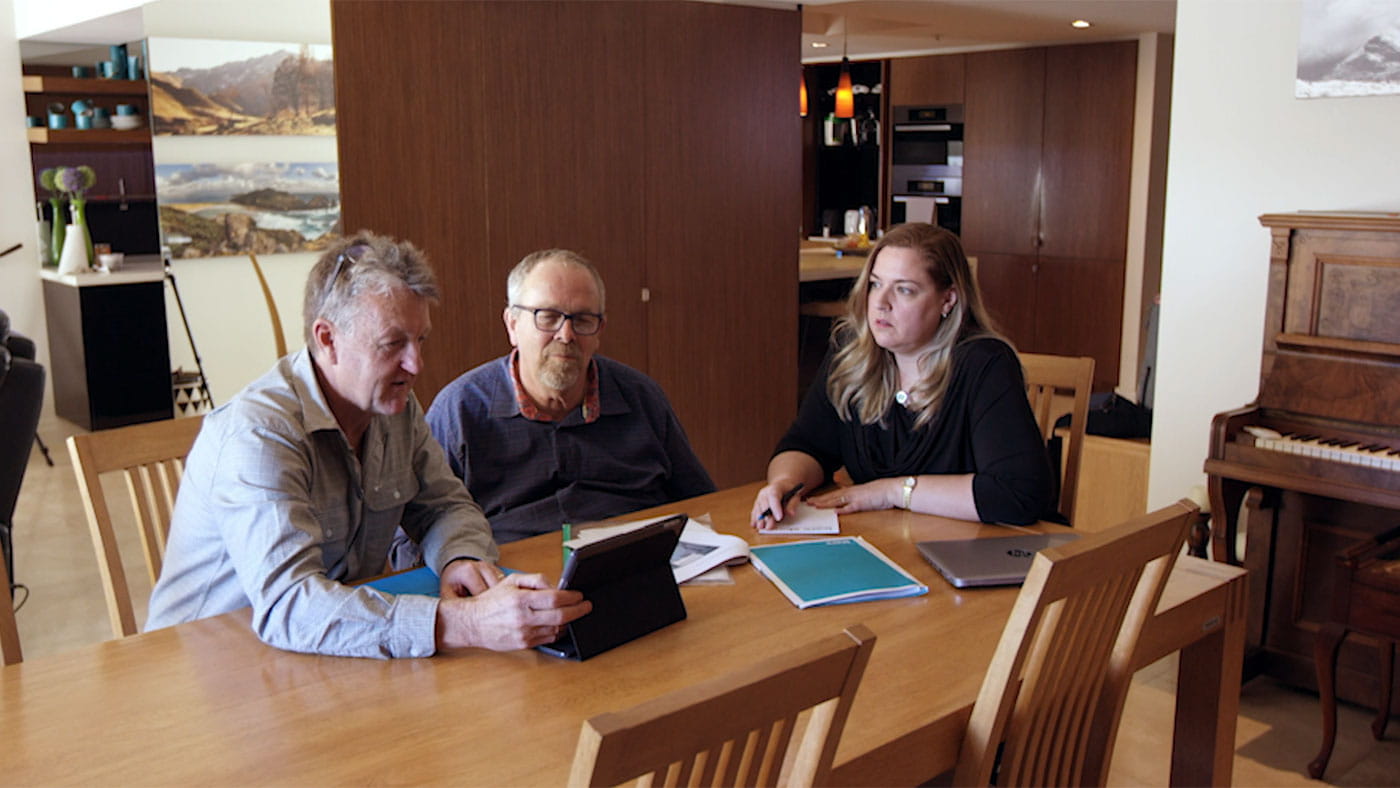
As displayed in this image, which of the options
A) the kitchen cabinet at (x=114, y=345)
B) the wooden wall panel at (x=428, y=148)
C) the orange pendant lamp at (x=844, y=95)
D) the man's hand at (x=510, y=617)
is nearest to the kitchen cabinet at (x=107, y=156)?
the kitchen cabinet at (x=114, y=345)

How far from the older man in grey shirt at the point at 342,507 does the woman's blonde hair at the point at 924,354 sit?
0.92 meters

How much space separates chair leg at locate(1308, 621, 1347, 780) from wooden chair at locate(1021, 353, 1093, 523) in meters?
0.72

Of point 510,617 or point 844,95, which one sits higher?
point 844,95

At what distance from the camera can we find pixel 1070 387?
2.85m

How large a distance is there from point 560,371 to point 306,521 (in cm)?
79

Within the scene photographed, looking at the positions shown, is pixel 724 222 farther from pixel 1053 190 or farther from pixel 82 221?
pixel 82 221

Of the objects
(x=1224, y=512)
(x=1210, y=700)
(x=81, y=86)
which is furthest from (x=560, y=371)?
(x=81, y=86)

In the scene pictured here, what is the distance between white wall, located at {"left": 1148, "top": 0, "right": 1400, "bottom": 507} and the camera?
3334 millimetres

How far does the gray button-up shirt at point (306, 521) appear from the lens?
1.70 m

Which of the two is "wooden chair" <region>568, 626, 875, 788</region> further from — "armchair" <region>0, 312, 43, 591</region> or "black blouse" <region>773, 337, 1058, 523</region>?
"armchair" <region>0, 312, 43, 591</region>

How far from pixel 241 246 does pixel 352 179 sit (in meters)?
1.06

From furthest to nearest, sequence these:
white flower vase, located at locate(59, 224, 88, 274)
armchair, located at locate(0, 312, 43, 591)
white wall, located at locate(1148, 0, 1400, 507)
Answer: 1. white flower vase, located at locate(59, 224, 88, 274)
2. armchair, located at locate(0, 312, 43, 591)
3. white wall, located at locate(1148, 0, 1400, 507)

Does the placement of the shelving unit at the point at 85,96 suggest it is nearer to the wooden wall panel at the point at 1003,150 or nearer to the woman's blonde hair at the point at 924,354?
the wooden wall panel at the point at 1003,150

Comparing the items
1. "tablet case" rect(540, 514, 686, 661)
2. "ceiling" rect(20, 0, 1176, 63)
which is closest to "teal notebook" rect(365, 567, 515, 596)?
"tablet case" rect(540, 514, 686, 661)
